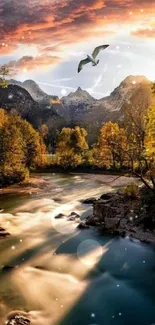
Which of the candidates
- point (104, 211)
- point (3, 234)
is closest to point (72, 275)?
point (3, 234)

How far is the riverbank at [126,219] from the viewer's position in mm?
35384

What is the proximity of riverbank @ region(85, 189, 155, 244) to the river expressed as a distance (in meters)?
1.46

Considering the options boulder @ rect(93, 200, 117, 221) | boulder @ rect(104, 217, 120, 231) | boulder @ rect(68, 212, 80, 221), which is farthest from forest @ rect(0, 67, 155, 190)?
boulder @ rect(68, 212, 80, 221)

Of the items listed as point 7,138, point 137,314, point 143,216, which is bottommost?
point 137,314

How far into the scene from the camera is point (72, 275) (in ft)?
88.0

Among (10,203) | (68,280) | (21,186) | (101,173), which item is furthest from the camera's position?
(101,173)

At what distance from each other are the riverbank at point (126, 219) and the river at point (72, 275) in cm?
146

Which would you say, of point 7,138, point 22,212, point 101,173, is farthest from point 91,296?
point 101,173

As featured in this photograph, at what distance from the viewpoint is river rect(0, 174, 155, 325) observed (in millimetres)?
21219

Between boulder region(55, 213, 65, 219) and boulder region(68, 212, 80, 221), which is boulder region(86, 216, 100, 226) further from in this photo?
boulder region(55, 213, 65, 219)

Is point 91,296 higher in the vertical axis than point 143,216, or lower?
lower

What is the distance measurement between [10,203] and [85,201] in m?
10.2

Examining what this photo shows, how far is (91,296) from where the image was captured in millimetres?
23406

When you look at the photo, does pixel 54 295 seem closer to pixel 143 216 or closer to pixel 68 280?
pixel 68 280
